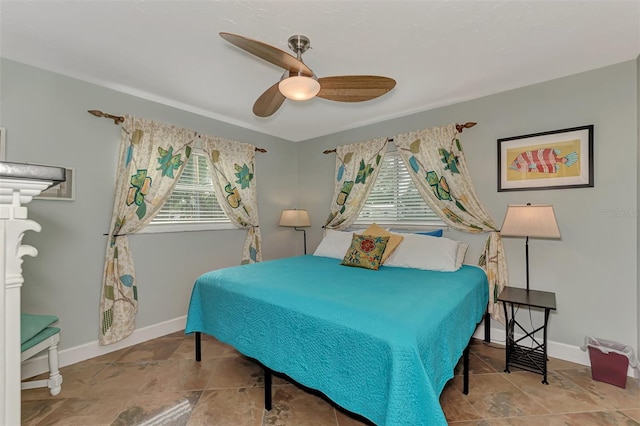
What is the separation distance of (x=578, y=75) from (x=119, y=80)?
4.11 metres

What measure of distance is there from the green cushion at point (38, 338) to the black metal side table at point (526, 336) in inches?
137

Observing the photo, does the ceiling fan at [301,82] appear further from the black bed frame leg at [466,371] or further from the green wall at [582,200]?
the black bed frame leg at [466,371]

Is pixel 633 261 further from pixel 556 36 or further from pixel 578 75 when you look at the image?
pixel 556 36

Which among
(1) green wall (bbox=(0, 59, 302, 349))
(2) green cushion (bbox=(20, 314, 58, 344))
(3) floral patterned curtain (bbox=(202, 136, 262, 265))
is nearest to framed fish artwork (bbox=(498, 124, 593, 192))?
(3) floral patterned curtain (bbox=(202, 136, 262, 265))

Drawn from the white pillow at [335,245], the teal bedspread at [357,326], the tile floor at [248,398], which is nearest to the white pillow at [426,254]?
the teal bedspread at [357,326]

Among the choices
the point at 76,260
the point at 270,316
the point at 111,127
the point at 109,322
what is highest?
the point at 111,127

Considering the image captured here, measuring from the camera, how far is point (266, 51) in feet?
5.11

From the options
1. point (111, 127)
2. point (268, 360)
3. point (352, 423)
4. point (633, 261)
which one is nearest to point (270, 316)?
point (268, 360)

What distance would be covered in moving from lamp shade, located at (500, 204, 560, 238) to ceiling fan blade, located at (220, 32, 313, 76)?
202cm

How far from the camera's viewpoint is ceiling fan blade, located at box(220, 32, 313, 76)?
4.73ft

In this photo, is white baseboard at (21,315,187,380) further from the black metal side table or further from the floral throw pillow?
the black metal side table

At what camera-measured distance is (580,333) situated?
240 centimetres

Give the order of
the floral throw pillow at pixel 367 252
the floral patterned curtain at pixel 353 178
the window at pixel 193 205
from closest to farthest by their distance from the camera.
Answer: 1. the floral throw pillow at pixel 367 252
2. the window at pixel 193 205
3. the floral patterned curtain at pixel 353 178

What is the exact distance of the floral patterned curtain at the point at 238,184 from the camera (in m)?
3.47
